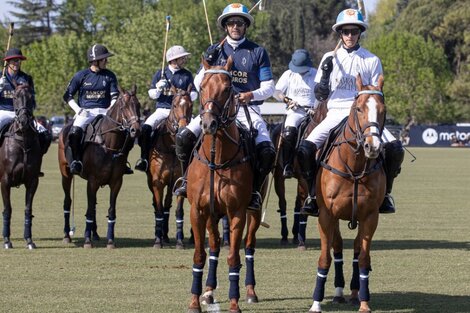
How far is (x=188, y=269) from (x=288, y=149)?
8.43 feet

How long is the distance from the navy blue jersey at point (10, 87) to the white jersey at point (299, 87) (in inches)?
155

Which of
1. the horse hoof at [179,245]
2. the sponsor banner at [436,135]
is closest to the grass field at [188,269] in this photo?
the horse hoof at [179,245]

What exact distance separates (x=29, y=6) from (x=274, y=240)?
105m

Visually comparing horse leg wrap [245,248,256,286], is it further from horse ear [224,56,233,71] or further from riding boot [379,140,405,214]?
horse ear [224,56,233,71]

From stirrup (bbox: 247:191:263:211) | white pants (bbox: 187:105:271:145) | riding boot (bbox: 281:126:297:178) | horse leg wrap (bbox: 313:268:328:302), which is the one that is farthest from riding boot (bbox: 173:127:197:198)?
riding boot (bbox: 281:126:297:178)

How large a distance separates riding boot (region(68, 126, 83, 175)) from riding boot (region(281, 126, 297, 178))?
11.2ft

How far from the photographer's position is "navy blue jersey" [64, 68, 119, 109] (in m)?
17.5

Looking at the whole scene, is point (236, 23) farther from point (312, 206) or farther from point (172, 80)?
point (172, 80)

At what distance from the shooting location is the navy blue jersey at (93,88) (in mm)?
17484

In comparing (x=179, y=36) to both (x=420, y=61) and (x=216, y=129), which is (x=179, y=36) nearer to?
(x=420, y=61)

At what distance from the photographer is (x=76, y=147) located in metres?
17.2

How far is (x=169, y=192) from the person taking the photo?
17406 mm

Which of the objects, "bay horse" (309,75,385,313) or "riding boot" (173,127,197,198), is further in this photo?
"riding boot" (173,127,197,198)

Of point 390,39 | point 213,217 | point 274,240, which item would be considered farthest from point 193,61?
point 213,217
